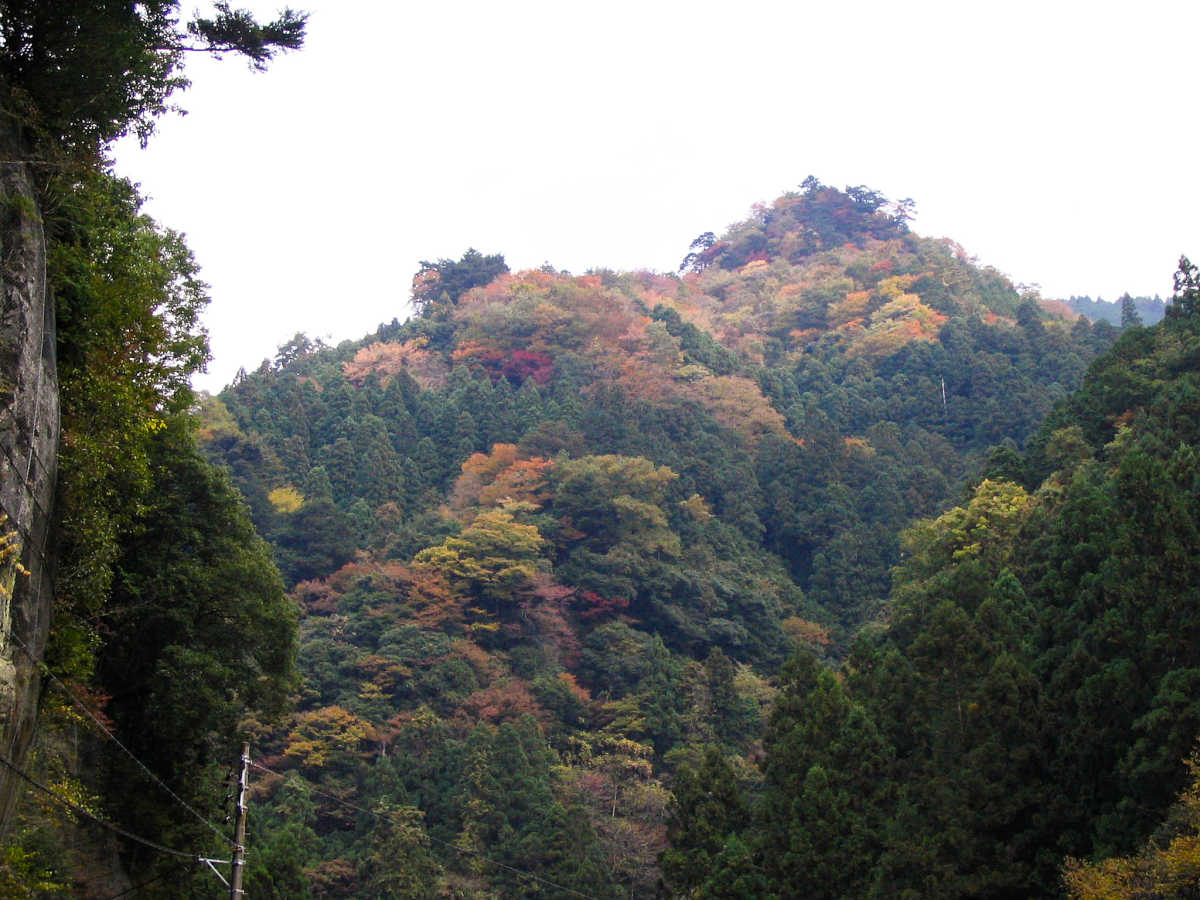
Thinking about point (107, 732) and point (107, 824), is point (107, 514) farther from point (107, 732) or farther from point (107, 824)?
point (107, 824)

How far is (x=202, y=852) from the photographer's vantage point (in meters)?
17.6

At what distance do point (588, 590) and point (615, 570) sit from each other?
1063 mm

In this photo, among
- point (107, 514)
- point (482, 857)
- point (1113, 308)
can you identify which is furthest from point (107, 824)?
point (1113, 308)

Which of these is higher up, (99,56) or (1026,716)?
(99,56)

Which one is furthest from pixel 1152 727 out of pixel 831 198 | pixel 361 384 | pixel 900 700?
pixel 831 198

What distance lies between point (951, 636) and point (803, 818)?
13.2ft

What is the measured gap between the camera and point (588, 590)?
37281 mm

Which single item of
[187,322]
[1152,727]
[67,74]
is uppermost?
[67,74]

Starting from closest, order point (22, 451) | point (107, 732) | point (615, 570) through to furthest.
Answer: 1. point (22, 451)
2. point (107, 732)
3. point (615, 570)

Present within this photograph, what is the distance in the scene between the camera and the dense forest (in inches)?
560

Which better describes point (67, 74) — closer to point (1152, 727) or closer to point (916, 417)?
point (1152, 727)

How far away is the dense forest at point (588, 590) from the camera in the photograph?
14234 millimetres

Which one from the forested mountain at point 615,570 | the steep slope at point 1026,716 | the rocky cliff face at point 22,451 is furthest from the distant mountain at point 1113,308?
the rocky cliff face at point 22,451

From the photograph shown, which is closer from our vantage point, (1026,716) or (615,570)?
(1026,716)
